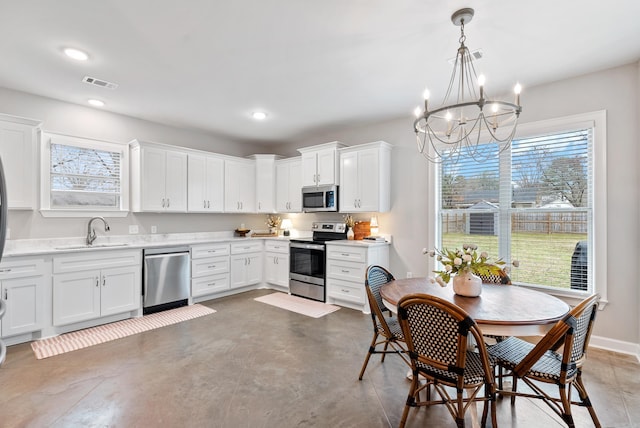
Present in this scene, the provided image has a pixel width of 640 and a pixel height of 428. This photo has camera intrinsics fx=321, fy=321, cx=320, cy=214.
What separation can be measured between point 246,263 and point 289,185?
5.09 feet

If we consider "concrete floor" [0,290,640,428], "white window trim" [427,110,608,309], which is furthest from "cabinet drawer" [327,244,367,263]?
"white window trim" [427,110,608,309]

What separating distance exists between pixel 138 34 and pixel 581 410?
4.32m

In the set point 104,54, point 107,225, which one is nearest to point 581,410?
point 104,54

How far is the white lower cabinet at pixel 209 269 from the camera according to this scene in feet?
15.7

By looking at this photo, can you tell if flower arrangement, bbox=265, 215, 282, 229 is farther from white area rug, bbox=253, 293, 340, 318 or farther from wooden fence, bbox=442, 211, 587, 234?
wooden fence, bbox=442, 211, 587, 234

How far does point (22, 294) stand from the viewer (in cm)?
327

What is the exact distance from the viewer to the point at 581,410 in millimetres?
2215

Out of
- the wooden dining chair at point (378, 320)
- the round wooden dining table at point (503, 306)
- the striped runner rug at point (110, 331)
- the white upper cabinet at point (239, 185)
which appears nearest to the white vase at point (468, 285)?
the round wooden dining table at point (503, 306)

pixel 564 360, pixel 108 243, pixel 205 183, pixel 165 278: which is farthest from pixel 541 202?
pixel 108 243

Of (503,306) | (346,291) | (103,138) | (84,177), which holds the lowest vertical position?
(346,291)

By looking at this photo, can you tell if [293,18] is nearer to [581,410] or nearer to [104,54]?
[104,54]

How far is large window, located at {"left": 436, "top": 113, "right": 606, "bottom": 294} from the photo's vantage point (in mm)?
3316

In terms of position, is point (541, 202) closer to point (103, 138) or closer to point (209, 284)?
point (209, 284)

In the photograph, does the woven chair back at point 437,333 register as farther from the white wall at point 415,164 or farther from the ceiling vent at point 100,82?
the ceiling vent at point 100,82
